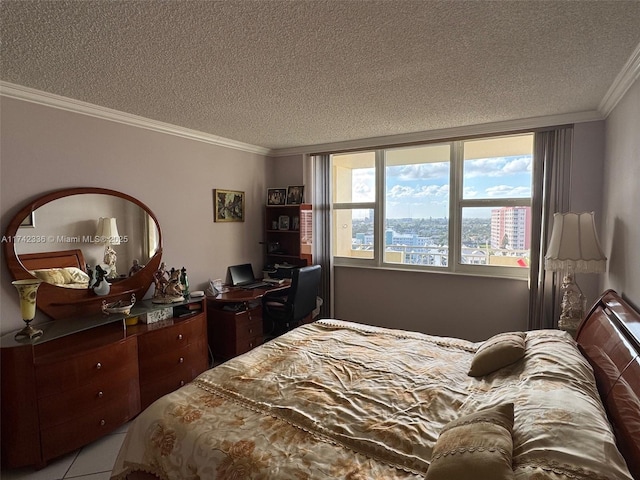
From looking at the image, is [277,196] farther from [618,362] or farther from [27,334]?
[618,362]

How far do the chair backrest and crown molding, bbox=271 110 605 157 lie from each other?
1.55m

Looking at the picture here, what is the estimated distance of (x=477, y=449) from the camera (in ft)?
3.50

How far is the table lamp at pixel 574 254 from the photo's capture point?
2428 mm

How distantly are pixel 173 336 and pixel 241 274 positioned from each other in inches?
56.6

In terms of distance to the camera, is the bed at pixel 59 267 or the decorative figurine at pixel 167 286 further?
the decorative figurine at pixel 167 286

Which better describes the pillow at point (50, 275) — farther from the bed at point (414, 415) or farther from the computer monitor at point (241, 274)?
the computer monitor at point (241, 274)

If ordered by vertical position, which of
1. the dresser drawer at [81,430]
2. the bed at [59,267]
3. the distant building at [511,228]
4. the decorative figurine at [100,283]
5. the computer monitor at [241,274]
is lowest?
the dresser drawer at [81,430]

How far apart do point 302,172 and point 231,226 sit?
1.18 meters

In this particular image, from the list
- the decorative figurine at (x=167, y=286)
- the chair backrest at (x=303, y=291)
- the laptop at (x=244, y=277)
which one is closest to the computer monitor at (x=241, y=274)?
the laptop at (x=244, y=277)

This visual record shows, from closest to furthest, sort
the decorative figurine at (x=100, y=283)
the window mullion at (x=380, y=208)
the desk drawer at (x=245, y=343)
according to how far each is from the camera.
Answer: the decorative figurine at (x=100, y=283) → the desk drawer at (x=245, y=343) → the window mullion at (x=380, y=208)

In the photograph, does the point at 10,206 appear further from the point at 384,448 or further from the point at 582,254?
the point at 582,254

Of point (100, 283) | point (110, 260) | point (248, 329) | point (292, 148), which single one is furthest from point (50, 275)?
point (292, 148)

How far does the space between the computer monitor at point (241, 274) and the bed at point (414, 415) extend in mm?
2081

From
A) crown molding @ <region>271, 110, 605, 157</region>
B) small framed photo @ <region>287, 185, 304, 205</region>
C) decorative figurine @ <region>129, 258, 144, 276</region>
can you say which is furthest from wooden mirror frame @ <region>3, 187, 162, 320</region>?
crown molding @ <region>271, 110, 605, 157</region>
